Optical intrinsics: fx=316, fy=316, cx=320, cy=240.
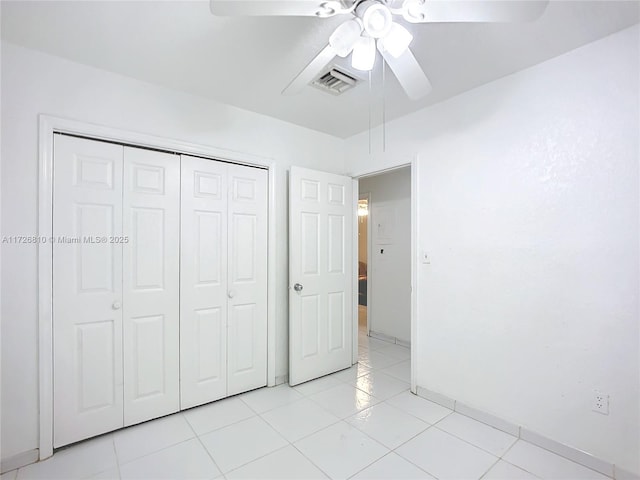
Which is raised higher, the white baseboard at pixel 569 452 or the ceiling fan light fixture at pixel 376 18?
the ceiling fan light fixture at pixel 376 18

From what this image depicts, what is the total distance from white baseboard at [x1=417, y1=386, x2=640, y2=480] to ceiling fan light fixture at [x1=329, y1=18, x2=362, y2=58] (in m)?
2.51

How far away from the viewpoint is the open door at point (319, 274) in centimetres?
293

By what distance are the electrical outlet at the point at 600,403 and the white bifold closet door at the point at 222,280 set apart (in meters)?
2.34

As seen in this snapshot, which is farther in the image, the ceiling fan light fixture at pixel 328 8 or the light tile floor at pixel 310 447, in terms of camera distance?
the light tile floor at pixel 310 447

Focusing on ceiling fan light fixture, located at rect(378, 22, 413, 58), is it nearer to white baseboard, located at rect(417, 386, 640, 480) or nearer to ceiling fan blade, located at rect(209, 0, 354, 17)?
ceiling fan blade, located at rect(209, 0, 354, 17)

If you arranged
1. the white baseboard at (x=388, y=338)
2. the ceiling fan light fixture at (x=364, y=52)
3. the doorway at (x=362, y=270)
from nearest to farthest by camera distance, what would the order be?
the ceiling fan light fixture at (x=364, y=52) → the white baseboard at (x=388, y=338) → the doorway at (x=362, y=270)

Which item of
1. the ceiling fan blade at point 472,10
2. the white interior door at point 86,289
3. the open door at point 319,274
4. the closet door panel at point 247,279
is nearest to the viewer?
the ceiling fan blade at point 472,10

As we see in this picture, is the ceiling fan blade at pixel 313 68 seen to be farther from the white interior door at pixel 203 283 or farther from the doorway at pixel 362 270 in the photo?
the doorway at pixel 362 270

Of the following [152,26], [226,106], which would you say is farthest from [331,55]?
[226,106]

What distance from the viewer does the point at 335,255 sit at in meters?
3.23

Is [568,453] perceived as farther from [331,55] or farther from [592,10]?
[331,55]

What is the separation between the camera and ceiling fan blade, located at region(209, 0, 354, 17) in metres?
1.10

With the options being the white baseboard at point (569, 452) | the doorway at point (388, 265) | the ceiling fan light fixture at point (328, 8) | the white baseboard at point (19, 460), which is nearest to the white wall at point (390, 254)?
the doorway at point (388, 265)

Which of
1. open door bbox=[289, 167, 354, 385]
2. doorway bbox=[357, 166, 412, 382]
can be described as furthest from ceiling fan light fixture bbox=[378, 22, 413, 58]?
doorway bbox=[357, 166, 412, 382]
